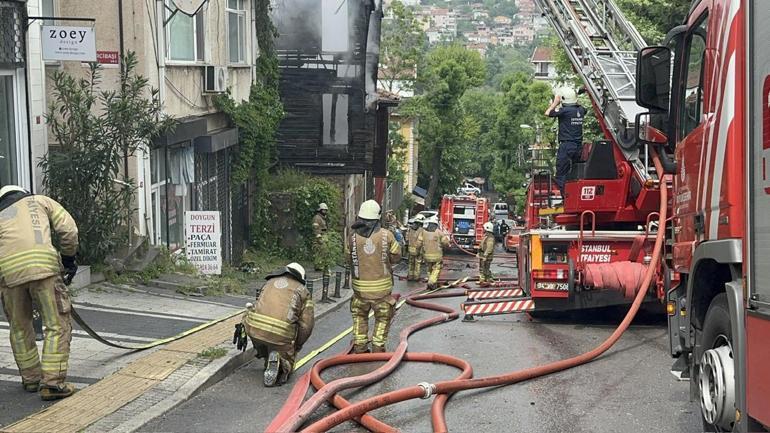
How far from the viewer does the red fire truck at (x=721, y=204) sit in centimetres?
529

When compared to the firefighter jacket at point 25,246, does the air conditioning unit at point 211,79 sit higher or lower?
higher

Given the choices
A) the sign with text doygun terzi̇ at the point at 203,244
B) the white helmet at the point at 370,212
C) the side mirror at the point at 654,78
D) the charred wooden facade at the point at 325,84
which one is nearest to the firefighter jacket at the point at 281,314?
the white helmet at the point at 370,212

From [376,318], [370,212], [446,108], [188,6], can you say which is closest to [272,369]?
[376,318]

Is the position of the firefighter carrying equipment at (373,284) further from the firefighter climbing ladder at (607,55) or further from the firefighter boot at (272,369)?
the firefighter climbing ladder at (607,55)

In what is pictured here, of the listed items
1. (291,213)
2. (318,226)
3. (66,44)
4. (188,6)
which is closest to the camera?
(66,44)

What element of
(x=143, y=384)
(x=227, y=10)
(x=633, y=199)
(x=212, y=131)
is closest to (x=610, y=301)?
(x=633, y=199)

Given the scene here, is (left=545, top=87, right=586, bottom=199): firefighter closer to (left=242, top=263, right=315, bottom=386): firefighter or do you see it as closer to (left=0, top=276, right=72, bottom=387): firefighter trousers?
(left=242, top=263, right=315, bottom=386): firefighter

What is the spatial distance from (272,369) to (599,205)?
19.7 ft

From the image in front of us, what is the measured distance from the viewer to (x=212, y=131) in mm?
19984

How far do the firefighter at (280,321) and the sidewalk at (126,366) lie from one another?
529mm

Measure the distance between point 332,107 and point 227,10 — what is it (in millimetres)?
6990

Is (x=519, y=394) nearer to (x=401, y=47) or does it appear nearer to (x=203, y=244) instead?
(x=203, y=244)

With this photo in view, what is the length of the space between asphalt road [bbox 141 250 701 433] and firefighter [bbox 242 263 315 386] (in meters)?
0.22

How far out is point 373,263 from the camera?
10211 mm
